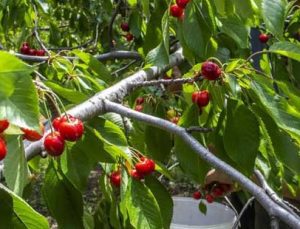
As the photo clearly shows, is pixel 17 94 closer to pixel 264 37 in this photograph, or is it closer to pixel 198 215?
pixel 264 37

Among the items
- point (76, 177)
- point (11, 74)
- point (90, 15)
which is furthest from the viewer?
point (90, 15)

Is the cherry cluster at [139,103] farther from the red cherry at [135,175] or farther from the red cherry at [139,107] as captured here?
the red cherry at [135,175]

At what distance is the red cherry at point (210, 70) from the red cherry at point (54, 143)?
0.38 metres

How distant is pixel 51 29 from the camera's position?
3.51 m

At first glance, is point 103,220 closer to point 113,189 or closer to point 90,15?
point 113,189

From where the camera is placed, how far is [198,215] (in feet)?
11.1

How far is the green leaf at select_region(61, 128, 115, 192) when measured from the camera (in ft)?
3.47

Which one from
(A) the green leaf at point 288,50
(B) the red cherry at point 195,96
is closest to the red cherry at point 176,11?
(B) the red cherry at point 195,96

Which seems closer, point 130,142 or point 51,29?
point 130,142

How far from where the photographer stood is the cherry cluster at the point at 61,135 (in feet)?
2.91

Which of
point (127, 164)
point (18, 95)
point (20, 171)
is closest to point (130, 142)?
point (127, 164)

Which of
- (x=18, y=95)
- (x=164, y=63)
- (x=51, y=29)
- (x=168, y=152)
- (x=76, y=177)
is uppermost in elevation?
(x=18, y=95)

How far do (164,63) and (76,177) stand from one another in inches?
13.5

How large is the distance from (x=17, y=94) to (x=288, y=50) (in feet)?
1.97
